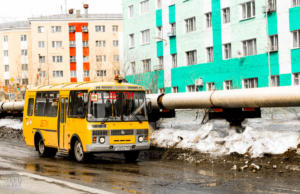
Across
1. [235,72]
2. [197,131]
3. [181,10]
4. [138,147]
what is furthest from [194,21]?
[138,147]

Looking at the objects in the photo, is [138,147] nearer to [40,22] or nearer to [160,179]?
[160,179]

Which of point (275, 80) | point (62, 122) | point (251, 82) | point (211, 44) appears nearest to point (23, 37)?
point (211, 44)

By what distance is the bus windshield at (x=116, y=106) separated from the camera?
623 inches

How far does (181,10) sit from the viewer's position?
4412cm

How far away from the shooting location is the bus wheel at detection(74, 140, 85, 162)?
1610 cm

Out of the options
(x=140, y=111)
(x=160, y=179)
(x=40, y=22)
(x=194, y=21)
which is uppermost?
(x=40, y=22)

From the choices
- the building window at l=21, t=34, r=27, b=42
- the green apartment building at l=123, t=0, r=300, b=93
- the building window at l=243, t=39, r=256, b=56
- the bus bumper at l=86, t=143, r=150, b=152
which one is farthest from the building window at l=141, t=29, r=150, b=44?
the building window at l=21, t=34, r=27, b=42

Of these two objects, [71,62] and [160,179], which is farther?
[71,62]

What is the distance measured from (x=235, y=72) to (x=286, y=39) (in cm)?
536

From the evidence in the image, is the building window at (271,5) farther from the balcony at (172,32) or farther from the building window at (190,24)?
the balcony at (172,32)

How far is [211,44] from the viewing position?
40938 millimetres

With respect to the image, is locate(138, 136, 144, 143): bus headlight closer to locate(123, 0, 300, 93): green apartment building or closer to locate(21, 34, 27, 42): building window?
locate(123, 0, 300, 93): green apartment building

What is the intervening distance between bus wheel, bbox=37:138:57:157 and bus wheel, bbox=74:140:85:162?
98.4 inches

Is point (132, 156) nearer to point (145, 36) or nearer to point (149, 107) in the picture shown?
point (149, 107)
